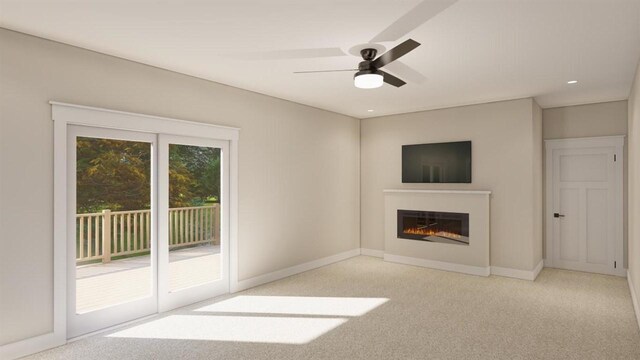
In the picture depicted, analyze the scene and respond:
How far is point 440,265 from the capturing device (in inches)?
237

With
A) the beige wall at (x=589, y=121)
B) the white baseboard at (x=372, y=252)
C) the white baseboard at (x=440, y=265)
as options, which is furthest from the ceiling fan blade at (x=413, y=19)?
the white baseboard at (x=372, y=252)

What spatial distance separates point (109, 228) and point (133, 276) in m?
0.59

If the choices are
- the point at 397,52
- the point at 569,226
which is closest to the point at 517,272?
the point at 569,226

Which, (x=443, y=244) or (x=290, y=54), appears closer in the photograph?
(x=290, y=54)

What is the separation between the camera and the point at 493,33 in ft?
10.1

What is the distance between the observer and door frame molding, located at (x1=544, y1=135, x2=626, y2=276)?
549 centimetres

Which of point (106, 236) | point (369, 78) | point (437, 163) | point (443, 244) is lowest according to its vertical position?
point (443, 244)

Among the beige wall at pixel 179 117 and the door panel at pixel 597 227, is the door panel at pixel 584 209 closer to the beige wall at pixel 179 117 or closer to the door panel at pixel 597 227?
the door panel at pixel 597 227

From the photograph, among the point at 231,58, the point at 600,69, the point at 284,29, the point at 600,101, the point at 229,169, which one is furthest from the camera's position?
the point at 600,101

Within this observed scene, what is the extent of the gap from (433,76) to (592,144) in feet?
10.6

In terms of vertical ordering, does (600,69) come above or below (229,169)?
above

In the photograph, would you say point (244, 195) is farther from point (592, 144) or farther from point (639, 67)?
point (592, 144)

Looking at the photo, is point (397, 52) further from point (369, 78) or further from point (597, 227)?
point (597, 227)

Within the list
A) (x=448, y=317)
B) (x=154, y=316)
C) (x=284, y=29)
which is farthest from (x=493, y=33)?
(x=154, y=316)
